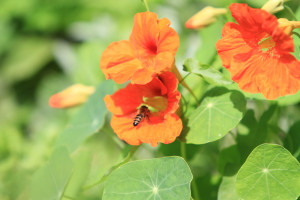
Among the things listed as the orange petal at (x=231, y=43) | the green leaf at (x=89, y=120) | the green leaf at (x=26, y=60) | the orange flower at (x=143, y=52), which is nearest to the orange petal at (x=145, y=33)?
the orange flower at (x=143, y=52)

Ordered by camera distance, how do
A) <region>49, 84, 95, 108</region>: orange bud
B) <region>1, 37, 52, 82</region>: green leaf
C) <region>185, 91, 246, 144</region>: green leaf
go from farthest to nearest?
<region>1, 37, 52, 82</region>: green leaf < <region>49, 84, 95, 108</region>: orange bud < <region>185, 91, 246, 144</region>: green leaf

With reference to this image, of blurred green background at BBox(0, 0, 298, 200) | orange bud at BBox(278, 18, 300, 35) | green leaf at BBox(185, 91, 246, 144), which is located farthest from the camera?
blurred green background at BBox(0, 0, 298, 200)

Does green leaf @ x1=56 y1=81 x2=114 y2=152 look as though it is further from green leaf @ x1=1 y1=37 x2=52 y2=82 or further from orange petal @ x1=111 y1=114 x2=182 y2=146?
green leaf @ x1=1 y1=37 x2=52 y2=82

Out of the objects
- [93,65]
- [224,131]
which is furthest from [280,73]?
[93,65]

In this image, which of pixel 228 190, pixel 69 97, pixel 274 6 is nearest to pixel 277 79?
pixel 274 6

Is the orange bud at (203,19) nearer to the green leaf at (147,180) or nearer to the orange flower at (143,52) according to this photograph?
the orange flower at (143,52)

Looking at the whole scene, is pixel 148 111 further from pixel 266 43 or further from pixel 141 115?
pixel 266 43

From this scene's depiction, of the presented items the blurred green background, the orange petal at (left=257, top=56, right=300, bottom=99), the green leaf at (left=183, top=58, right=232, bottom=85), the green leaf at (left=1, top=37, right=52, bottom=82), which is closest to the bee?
the green leaf at (left=183, top=58, right=232, bottom=85)
